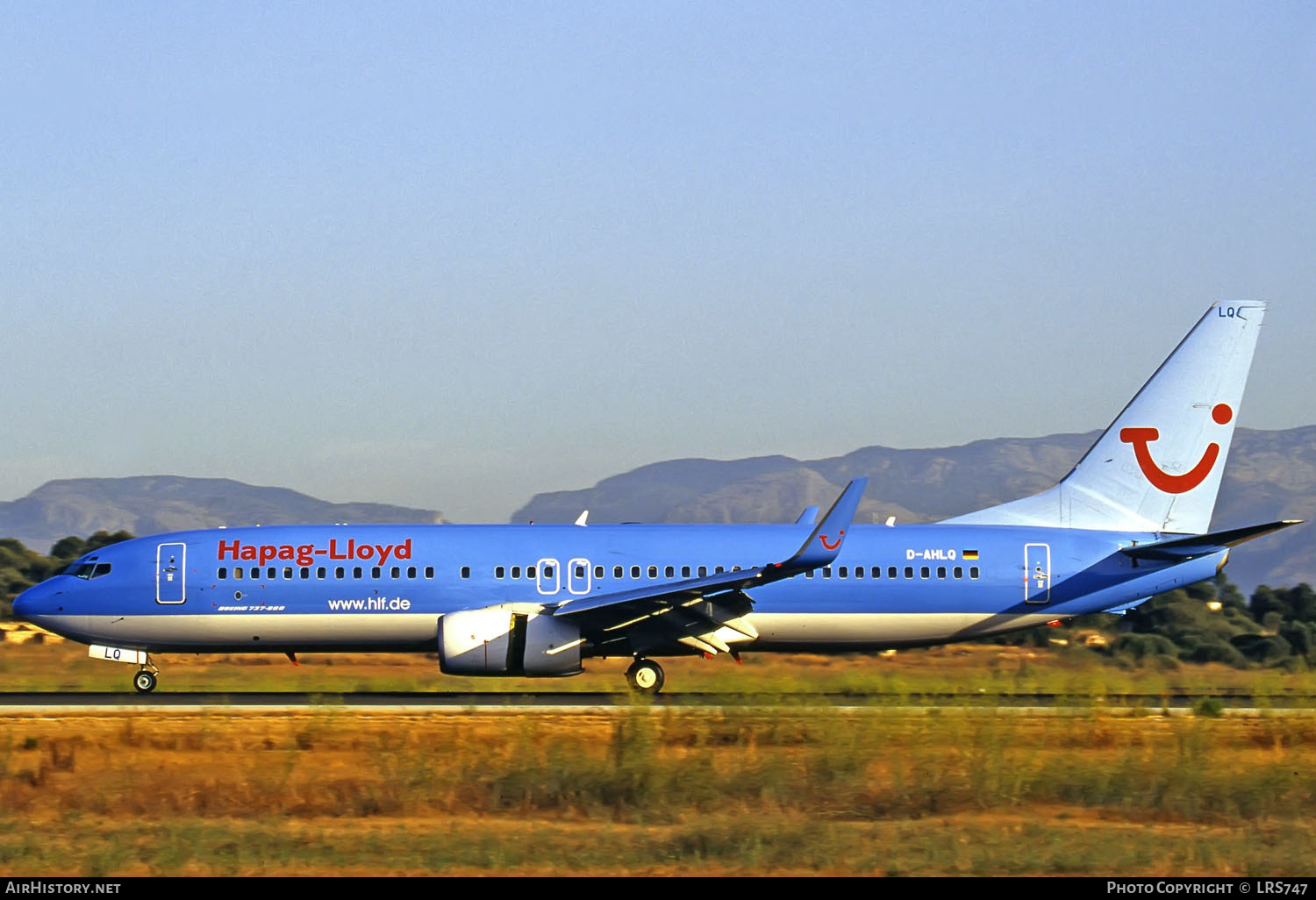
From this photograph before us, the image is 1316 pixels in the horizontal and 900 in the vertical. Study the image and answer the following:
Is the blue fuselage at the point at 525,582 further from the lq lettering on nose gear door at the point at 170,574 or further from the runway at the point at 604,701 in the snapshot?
the runway at the point at 604,701

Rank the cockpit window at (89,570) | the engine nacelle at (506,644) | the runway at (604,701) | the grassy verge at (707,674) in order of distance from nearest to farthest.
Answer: the runway at (604,701), the engine nacelle at (506,644), the grassy verge at (707,674), the cockpit window at (89,570)

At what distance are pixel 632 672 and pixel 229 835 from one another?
14.2 metres

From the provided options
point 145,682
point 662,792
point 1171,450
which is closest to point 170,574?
point 145,682

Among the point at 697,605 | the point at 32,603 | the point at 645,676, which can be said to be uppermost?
the point at 32,603

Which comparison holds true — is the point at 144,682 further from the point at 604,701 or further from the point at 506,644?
the point at 604,701

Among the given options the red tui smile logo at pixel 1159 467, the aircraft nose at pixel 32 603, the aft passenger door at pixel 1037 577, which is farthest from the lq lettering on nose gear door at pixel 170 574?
the red tui smile logo at pixel 1159 467

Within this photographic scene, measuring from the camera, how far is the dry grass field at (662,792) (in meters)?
13.3

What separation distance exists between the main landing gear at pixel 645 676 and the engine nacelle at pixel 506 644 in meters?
1.47

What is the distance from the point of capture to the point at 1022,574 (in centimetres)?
2931

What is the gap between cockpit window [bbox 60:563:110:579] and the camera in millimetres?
29000

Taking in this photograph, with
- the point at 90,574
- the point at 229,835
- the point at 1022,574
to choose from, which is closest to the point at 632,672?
the point at 1022,574

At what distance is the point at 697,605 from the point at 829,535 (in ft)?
9.66

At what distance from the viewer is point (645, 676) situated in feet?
91.7

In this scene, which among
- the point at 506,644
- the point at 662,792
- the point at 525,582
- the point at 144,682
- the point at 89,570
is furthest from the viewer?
the point at 89,570
